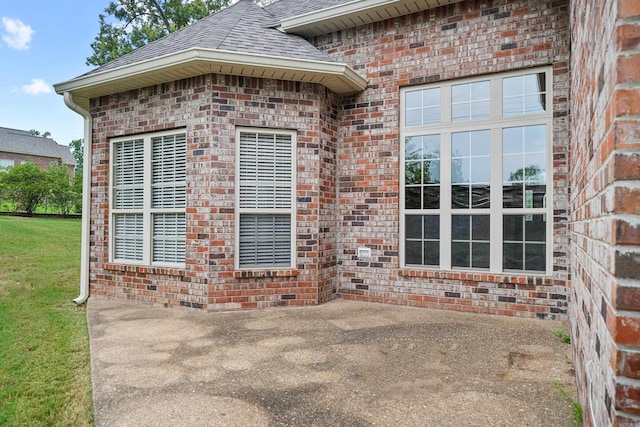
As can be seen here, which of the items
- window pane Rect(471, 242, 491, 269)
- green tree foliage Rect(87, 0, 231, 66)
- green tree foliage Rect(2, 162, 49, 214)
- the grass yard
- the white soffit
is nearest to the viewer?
the grass yard

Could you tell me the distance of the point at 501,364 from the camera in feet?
11.0

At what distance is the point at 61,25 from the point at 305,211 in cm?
3171

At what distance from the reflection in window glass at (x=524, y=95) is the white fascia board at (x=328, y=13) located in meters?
1.83

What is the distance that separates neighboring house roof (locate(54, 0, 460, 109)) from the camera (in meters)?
5.17

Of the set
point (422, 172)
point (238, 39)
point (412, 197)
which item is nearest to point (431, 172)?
point (422, 172)

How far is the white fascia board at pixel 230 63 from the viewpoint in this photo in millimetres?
5008

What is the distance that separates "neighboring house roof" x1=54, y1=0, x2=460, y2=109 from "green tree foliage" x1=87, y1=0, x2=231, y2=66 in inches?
485

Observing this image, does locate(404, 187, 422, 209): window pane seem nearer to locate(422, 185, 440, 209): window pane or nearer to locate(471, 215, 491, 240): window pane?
locate(422, 185, 440, 209): window pane

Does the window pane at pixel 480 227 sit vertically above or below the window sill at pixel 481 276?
above

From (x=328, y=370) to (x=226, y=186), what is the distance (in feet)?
9.77

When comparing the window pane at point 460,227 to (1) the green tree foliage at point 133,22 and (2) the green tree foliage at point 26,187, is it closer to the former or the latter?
(1) the green tree foliage at point 133,22

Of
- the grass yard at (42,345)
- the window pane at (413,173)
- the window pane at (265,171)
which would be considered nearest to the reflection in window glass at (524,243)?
the window pane at (413,173)

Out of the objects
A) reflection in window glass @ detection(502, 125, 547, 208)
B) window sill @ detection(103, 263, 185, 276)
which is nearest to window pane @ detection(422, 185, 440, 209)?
reflection in window glass @ detection(502, 125, 547, 208)

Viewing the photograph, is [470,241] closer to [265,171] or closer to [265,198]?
[265,198]
